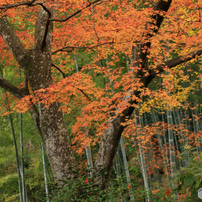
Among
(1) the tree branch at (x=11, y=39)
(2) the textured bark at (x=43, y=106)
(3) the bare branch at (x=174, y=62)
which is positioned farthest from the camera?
(1) the tree branch at (x=11, y=39)

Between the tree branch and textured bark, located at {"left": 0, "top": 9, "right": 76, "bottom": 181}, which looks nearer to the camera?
textured bark, located at {"left": 0, "top": 9, "right": 76, "bottom": 181}

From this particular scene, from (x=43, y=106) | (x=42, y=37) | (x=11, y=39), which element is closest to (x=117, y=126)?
(x=43, y=106)

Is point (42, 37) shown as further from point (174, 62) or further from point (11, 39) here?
point (174, 62)

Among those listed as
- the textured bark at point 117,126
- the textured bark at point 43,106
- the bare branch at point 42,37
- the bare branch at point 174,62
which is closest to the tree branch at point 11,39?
the textured bark at point 43,106

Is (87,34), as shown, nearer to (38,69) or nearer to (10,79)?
(38,69)

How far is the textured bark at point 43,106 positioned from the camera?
12.8 feet

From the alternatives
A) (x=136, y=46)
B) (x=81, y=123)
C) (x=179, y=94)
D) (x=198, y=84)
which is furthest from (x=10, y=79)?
(x=198, y=84)

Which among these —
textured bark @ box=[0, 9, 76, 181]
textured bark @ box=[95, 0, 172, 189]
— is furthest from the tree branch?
textured bark @ box=[95, 0, 172, 189]

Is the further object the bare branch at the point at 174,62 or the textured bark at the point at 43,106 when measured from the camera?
the bare branch at the point at 174,62

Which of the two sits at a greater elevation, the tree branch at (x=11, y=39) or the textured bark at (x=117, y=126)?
the tree branch at (x=11, y=39)

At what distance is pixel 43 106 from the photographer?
13.2ft

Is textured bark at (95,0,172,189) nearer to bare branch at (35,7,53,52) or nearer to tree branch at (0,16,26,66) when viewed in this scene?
bare branch at (35,7,53,52)

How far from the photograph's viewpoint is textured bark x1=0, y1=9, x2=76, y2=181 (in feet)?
12.8

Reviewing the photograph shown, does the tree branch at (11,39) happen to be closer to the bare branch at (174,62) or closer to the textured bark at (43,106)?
the textured bark at (43,106)
